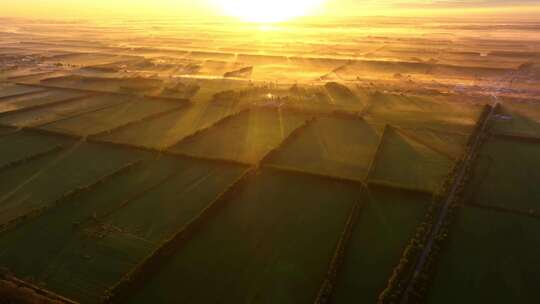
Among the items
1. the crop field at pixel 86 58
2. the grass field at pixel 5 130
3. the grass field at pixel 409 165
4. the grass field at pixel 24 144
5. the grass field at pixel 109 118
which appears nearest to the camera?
the grass field at pixel 409 165

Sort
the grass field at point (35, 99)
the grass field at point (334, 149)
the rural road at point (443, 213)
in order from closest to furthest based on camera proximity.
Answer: the rural road at point (443, 213)
the grass field at point (334, 149)
the grass field at point (35, 99)

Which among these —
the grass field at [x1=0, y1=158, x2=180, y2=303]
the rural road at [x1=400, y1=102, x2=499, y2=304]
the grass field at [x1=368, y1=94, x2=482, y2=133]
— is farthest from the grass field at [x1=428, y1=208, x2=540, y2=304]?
the grass field at [x1=368, y1=94, x2=482, y2=133]

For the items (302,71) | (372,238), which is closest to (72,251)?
(372,238)

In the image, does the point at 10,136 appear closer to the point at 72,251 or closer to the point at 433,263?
the point at 72,251

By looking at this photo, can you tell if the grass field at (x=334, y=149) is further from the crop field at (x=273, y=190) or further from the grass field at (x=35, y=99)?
the grass field at (x=35, y=99)

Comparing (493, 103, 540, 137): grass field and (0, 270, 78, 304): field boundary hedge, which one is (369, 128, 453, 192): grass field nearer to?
(493, 103, 540, 137): grass field

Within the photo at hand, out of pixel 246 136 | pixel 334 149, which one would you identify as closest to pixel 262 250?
pixel 334 149

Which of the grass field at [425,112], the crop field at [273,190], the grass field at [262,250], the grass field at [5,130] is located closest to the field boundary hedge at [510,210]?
the crop field at [273,190]

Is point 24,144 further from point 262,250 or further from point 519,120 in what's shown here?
point 519,120
